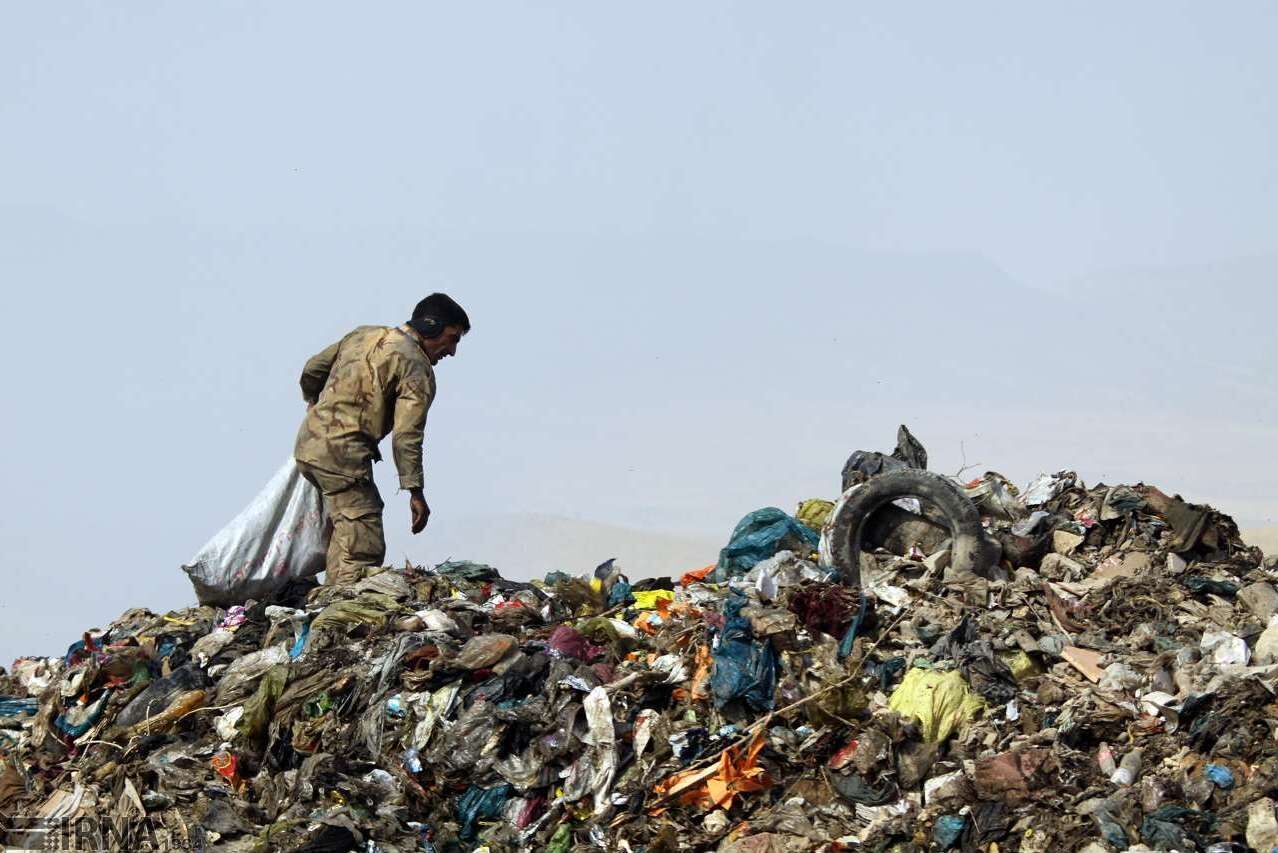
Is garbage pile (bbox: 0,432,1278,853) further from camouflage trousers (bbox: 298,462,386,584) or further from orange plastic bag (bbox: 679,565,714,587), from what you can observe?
camouflage trousers (bbox: 298,462,386,584)

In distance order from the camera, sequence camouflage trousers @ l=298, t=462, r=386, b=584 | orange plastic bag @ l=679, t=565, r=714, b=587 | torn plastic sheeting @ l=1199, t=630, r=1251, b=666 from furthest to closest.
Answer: camouflage trousers @ l=298, t=462, r=386, b=584 → orange plastic bag @ l=679, t=565, r=714, b=587 → torn plastic sheeting @ l=1199, t=630, r=1251, b=666

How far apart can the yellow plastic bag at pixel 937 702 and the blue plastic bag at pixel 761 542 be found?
64.6 inches

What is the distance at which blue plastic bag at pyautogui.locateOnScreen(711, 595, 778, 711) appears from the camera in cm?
616

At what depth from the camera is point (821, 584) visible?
6855mm

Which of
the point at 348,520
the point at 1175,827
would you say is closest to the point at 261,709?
the point at 348,520

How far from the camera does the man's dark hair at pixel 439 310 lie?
8125 millimetres

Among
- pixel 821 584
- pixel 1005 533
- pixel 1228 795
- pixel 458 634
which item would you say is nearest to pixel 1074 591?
pixel 1005 533

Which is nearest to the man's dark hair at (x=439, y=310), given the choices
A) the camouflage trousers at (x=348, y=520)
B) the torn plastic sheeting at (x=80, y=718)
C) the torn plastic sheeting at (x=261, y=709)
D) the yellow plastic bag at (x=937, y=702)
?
the camouflage trousers at (x=348, y=520)

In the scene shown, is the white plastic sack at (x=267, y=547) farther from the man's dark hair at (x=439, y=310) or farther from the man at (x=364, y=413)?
the man's dark hair at (x=439, y=310)

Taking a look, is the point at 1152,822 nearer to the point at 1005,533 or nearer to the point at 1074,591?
the point at 1074,591

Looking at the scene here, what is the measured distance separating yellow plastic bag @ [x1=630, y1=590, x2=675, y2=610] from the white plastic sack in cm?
196

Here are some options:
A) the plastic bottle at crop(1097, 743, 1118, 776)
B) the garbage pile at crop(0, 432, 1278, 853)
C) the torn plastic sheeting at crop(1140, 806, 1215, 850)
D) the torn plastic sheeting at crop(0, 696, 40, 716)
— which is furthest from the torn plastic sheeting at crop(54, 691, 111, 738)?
the torn plastic sheeting at crop(1140, 806, 1215, 850)

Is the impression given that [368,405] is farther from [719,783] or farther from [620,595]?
[719,783]

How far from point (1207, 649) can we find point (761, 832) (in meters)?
2.03
